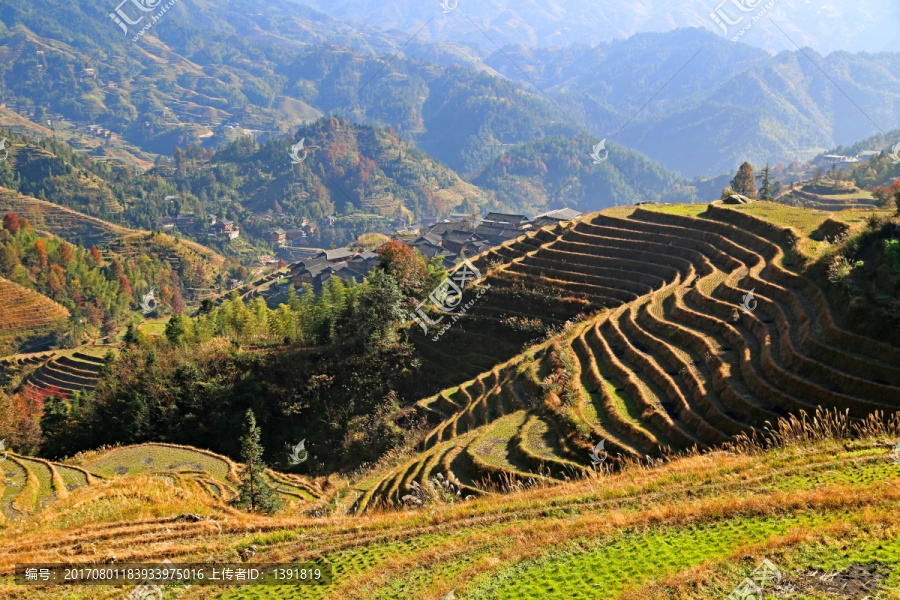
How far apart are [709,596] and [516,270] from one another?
2205cm

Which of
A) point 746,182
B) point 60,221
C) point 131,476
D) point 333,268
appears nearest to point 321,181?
point 60,221

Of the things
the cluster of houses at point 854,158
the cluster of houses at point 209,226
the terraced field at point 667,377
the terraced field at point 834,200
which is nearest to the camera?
the terraced field at point 667,377

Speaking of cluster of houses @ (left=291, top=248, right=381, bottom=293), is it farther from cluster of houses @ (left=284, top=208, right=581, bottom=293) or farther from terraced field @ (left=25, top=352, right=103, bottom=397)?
terraced field @ (left=25, top=352, right=103, bottom=397)

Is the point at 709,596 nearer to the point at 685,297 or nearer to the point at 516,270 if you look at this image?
the point at 685,297

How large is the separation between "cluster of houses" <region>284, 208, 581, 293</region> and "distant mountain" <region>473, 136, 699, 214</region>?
90.2 m

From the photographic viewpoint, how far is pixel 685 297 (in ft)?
66.1

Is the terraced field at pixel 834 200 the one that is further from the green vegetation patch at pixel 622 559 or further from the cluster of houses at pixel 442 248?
the green vegetation patch at pixel 622 559

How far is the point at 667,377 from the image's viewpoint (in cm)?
1576

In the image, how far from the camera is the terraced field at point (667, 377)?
12797 mm

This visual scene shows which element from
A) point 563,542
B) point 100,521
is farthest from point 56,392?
point 563,542

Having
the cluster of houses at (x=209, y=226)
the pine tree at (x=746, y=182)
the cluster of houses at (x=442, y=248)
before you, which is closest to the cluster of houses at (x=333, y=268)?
the cluster of houses at (x=442, y=248)

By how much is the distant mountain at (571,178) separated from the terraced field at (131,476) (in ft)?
476

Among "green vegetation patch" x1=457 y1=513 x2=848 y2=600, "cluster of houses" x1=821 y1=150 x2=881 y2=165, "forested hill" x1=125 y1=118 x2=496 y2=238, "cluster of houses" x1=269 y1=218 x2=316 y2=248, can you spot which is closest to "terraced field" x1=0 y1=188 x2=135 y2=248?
"forested hill" x1=125 y1=118 x2=496 y2=238

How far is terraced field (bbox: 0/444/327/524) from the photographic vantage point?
1675 cm
